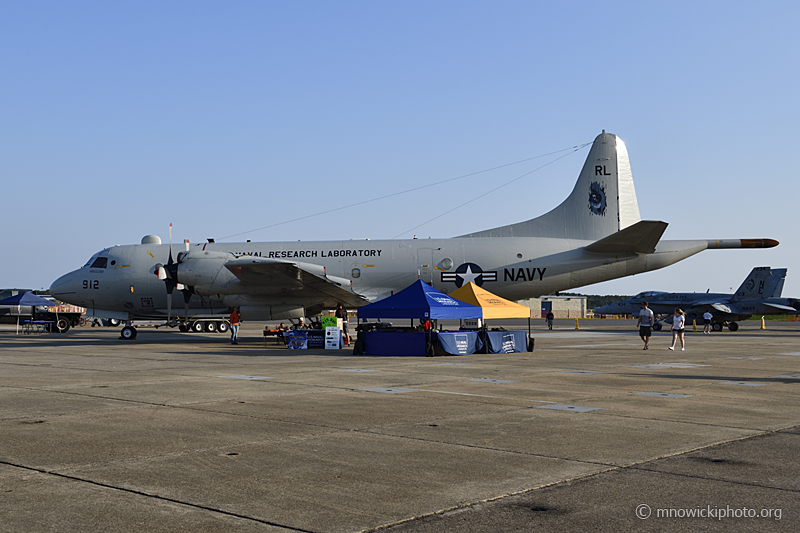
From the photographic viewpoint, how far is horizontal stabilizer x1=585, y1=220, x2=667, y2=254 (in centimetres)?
2528

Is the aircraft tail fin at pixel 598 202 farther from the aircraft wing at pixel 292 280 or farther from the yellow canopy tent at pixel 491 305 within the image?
the aircraft wing at pixel 292 280

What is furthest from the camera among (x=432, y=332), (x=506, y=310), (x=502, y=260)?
(x=502, y=260)

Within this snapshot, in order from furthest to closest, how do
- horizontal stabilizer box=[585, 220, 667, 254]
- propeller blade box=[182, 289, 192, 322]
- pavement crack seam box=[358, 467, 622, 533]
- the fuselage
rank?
propeller blade box=[182, 289, 192, 322]
the fuselage
horizontal stabilizer box=[585, 220, 667, 254]
pavement crack seam box=[358, 467, 622, 533]

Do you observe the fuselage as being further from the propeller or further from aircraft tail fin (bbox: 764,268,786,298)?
aircraft tail fin (bbox: 764,268,786,298)

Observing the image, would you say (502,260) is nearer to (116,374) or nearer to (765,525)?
(116,374)

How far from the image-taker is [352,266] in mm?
30250

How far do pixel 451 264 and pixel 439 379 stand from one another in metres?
15.6

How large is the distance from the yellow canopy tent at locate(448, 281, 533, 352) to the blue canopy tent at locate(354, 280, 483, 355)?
73 cm

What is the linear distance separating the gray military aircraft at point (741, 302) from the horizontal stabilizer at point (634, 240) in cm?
2186

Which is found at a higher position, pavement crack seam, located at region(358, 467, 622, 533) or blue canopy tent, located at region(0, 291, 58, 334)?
blue canopy tent, located at region(0, 291, 58, 334)

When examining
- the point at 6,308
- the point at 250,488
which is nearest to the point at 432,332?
the point at 250,488

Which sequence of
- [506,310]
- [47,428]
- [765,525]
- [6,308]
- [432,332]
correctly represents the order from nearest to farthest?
[765,525] < [47,428] < [432,332] < [506,310] < [6,308]

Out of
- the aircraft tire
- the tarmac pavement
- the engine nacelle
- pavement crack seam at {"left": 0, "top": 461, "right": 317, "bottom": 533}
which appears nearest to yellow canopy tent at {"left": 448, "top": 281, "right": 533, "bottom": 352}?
the tarmac pavement

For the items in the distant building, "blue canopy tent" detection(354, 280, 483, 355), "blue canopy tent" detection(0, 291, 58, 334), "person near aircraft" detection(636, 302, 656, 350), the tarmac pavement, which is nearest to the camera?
the tarmac pavement
